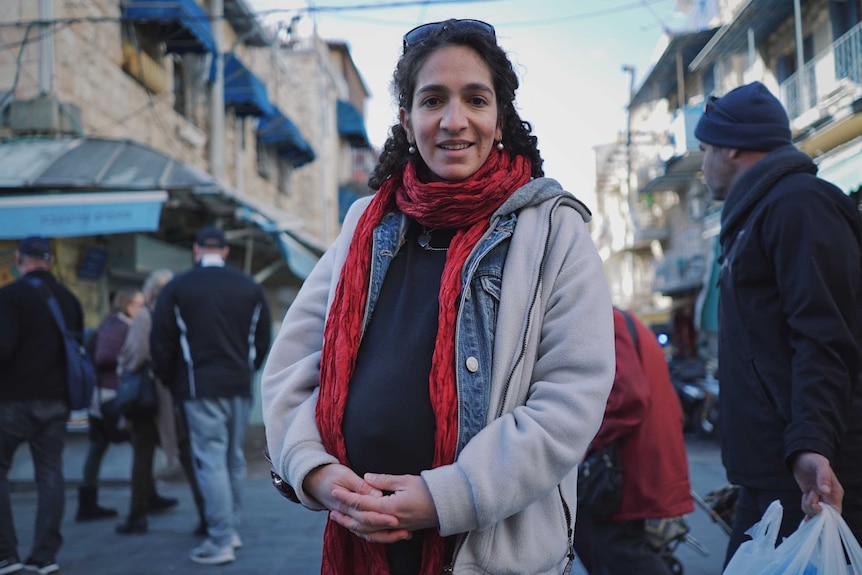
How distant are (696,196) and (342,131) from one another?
43.8 feet

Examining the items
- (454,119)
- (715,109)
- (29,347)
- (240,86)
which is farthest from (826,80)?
(454,119)

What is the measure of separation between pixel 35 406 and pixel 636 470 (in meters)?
3.79

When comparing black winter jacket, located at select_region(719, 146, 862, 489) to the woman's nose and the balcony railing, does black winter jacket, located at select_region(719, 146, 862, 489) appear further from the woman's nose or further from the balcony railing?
the balcony railing

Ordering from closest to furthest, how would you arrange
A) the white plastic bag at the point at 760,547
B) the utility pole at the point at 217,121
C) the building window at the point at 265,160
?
1. the white plastic bag at the point at 760,547
2. the utility pole at the point at 217,121
3. the building window at the point at 265,160

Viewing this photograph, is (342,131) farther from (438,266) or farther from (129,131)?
(438,266)

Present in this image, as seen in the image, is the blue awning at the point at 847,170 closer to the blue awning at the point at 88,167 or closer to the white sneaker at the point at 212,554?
the white sneaker at the point at 212,554

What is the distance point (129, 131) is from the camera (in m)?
10.7

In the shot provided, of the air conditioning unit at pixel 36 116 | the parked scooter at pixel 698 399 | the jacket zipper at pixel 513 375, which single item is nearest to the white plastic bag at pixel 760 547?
the jacket zipper at pixel 513 375

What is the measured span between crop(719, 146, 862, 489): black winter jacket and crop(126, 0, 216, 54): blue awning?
9786mm

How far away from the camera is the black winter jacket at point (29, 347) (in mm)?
4773

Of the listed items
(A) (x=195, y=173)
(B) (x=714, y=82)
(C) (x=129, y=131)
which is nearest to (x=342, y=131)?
(B) (x=714, y=82)

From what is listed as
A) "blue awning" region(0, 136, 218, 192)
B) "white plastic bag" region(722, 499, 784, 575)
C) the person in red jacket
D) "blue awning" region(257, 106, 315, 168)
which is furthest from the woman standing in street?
"blue awning" region(257, 106, 315, 168)

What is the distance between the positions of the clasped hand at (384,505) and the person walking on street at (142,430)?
4845mm

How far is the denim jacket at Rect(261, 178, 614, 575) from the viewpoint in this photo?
1.43 m
